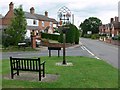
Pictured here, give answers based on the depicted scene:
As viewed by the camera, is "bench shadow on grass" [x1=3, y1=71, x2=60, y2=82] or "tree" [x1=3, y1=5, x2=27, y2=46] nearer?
"bench shadow on grass" [x1=3, y1=71, x2=60, y2=82]

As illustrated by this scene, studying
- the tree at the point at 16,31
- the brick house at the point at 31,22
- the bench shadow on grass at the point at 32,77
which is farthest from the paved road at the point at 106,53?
the brick house at the point at 31,22

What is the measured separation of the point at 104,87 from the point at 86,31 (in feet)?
359

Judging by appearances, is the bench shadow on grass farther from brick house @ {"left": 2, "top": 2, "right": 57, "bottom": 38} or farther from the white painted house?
the white painted house

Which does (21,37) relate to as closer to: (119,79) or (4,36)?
(4,36)

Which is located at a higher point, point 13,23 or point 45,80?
point 13,23

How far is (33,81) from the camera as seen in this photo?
9.13m

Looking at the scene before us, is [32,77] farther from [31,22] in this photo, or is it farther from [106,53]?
[31,22]

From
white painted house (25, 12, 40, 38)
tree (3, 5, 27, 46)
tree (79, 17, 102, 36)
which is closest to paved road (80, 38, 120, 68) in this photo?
tree (3, 5, 27, 46)

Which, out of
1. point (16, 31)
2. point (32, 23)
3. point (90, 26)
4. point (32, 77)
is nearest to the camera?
point (32, 77)

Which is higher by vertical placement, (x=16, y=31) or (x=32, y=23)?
(x=32, y=23)

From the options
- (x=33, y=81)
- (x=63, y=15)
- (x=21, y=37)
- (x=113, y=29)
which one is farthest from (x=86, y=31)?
(x=33, y=81)

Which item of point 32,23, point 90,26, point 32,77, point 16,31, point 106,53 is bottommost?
point 106,53

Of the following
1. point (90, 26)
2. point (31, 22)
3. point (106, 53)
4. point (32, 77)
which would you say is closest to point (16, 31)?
point (106, 53)

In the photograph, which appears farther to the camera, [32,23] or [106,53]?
[32,23]
